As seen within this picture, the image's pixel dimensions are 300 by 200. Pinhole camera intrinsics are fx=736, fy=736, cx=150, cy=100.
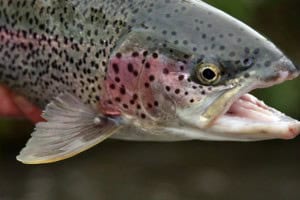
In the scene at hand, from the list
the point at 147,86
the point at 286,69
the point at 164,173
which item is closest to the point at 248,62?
the point at 286,69

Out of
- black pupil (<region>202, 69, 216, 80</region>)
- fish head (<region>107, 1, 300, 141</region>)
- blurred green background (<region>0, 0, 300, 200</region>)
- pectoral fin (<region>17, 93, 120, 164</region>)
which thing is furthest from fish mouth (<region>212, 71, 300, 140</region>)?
blurred green background (<region>0, 0, 300, 200</region>)

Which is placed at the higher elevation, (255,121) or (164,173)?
(255,121)

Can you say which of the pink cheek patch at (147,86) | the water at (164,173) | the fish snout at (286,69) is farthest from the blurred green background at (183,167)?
the fish snout at (286,69)

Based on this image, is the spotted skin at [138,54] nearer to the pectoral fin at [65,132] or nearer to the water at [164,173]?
the pectoral fin at [65,132]

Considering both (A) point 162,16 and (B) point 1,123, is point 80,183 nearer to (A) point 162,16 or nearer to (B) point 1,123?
(B) point 1,123

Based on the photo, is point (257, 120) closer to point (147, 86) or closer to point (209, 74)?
point (209, 74)

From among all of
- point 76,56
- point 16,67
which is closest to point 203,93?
point 76,56

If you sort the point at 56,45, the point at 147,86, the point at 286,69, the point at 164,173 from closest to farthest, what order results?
the point at 286,69 < the point at 147,86 < the point at 56,45 < the point at 164,173
